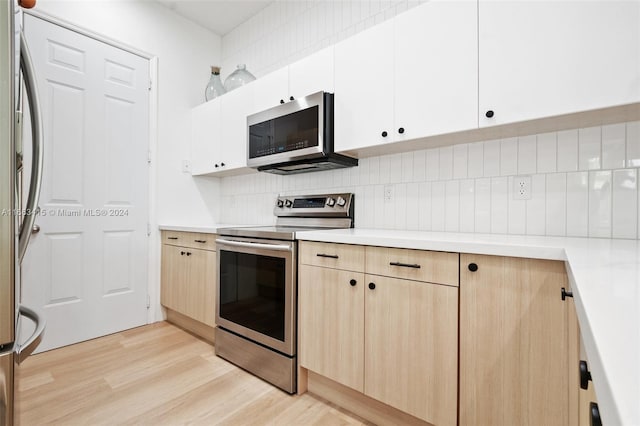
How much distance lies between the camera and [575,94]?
1241 mm

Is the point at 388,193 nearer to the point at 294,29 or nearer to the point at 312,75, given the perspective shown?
the point at 312,75

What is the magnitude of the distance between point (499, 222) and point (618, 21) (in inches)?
36.0

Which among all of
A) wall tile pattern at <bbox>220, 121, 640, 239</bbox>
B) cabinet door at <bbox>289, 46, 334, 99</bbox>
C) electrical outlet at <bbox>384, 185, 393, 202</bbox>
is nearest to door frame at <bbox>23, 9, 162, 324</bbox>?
cabinet door at <bbox>289, 46, 334, 99</bbox>

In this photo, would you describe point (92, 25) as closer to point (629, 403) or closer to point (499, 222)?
point (499, 222)

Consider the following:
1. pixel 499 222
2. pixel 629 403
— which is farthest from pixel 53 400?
pixel 499 222

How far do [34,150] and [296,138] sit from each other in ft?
4.68

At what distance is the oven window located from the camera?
5.90 ft

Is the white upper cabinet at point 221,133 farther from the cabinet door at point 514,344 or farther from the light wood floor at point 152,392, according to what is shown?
the cabinet door at point 514,344

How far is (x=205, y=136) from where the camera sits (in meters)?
3.04

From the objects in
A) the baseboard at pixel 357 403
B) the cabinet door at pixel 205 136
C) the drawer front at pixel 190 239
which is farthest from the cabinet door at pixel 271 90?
the baseboard at pixel 357 403

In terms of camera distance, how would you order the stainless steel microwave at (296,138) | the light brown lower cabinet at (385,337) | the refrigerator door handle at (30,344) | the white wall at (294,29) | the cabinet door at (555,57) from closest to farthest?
the refrigerator door handle at (30,344) < the cabinet door at (555,57) < the light brown lower cabinet at (385,337) < the stainless steel microwave at (296,138) < the white wall at (294,29)

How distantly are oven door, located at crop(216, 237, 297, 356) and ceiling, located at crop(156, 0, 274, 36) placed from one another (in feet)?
7.41

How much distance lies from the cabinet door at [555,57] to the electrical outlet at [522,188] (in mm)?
375

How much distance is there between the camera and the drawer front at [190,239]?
7.72ft
